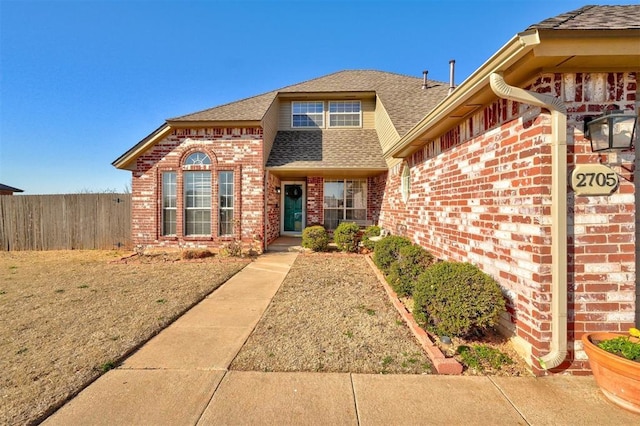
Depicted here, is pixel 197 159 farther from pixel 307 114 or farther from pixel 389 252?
pixel 389 252

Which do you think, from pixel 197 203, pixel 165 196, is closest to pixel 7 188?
pixel 165 196

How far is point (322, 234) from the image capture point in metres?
9.31

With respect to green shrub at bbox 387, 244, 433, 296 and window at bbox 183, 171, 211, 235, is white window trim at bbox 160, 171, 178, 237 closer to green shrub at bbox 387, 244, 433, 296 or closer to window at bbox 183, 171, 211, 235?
window at bbox 183, 171, 211, 235

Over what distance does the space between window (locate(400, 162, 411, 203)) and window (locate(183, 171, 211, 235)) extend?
6028 mm

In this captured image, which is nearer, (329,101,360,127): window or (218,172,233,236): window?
(218,172,233,236): window

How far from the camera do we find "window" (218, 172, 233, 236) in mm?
9094

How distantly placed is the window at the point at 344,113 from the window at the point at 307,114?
465mm

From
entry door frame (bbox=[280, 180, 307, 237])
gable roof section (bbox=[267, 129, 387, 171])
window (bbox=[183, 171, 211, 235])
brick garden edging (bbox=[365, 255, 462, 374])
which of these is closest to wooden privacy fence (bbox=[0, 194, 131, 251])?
window (bbox=[183, 171, 211, 235])

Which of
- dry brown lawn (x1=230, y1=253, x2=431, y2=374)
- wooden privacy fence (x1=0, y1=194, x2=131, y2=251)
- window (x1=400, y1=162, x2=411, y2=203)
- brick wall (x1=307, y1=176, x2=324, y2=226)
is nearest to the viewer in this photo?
dry brown lawn (x1=230, y1=253, x2=431, y2=374)

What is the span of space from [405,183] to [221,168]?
5685mm

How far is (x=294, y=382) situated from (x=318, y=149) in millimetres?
8945

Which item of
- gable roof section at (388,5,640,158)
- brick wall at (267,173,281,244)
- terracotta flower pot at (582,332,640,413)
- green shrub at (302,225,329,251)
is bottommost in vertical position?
terracotta flower pot at (582,332,640,413)

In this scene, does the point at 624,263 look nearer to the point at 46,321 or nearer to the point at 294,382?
the point at 294,382

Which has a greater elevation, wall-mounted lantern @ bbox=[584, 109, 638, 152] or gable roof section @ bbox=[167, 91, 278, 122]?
gable roof section @ bbox=[167, 91, 278, 122]
